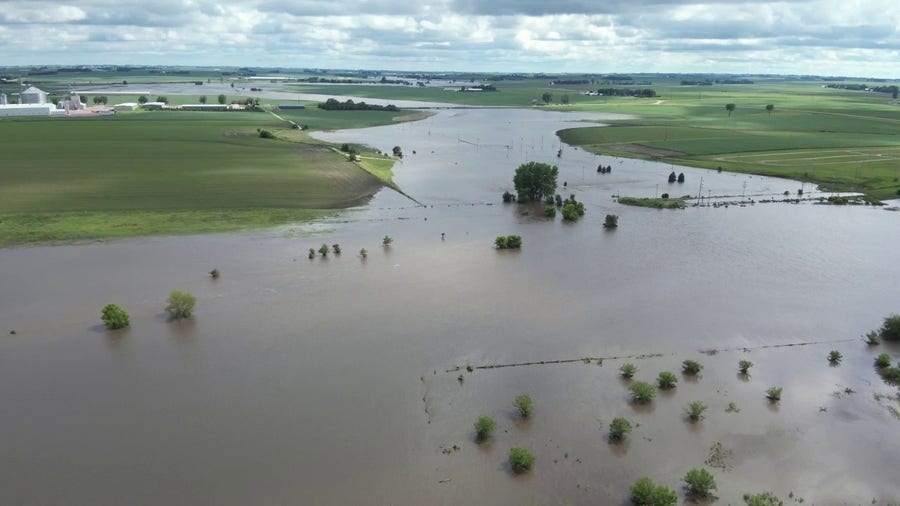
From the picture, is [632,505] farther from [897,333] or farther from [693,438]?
[897,333]

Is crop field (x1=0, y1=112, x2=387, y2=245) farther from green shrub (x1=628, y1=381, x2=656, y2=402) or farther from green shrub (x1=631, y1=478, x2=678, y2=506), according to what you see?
green shrub (x1=631, y1=478, x2=678, y2=506)

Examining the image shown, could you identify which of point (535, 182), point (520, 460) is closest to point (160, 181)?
point (535, 182)

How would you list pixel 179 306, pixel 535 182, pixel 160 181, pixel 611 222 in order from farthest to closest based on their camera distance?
pixel 160 181, pixel 535 182, pixel 611 222, pixel 179 306

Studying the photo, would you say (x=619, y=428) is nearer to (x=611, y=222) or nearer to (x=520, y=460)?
(x=520, y=460)

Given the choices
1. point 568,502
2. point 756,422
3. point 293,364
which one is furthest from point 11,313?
point 756,422

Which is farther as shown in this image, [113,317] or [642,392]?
[113,317]

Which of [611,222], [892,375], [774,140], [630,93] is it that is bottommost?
[892,375]
